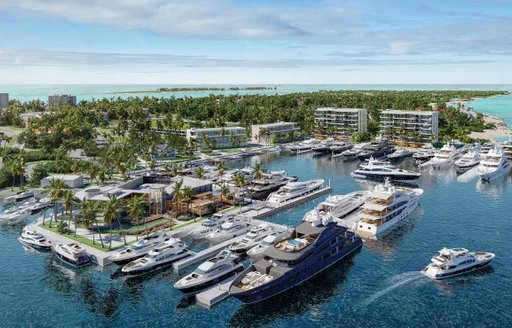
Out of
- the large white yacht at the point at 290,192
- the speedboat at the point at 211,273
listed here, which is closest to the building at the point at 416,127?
the large white yacht at the point at 290,192

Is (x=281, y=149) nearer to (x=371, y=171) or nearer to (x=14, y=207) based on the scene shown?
(x=371, y=171)

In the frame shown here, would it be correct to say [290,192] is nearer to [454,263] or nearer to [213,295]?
[454,263]

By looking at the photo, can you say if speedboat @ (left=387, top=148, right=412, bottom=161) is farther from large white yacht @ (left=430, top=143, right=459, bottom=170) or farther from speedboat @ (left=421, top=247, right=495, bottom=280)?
speedboat @ (left=421, top=247, right=495, bottom=280)

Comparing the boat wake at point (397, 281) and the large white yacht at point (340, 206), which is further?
the large white yacht at point (340, 206)

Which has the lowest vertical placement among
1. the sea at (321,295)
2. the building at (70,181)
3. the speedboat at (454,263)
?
the sea at (321,295)

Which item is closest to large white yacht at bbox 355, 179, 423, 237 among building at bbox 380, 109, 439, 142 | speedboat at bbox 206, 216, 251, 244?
speedboat at bbox 206, 216, 251, 244

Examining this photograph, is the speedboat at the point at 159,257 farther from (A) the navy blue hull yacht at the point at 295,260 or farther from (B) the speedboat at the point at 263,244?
(A) the navy blue hull yacht at the point at 295,260
